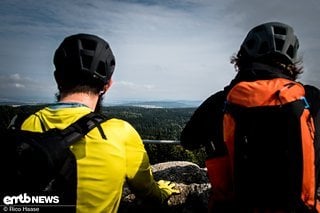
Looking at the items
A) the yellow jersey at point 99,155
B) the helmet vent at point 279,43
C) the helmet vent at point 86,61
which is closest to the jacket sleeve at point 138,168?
the yellow jersey at point 99,155

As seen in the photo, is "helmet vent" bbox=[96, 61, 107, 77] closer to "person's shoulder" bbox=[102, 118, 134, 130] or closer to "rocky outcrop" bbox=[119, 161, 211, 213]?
"person's shoulder" bbox=[102, 118, 134, 130]

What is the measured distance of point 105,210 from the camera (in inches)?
113

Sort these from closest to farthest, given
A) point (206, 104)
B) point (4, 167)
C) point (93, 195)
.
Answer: point (4, 167) < point (93, 195) < point (206, 104)

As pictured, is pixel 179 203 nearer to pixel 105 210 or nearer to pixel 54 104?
pixel 105 210

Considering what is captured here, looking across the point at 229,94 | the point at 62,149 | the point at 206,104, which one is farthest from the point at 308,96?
the point at 62,149

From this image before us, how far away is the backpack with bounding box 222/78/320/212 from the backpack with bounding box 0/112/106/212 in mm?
1351

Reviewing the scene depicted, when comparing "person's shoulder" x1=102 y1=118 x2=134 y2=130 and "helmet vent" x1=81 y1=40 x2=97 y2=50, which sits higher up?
"helmet vent" x1=81 y1=40 x2=97 y2=50

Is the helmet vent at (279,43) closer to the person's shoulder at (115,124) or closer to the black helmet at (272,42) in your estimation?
the black helmet at (272,42)

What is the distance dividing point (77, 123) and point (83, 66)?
0.69 metres

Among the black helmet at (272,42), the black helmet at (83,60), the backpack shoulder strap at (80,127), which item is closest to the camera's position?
the backpack shoulder strap at (80,127)

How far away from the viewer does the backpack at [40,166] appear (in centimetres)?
254

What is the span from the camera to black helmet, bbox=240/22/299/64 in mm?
3529

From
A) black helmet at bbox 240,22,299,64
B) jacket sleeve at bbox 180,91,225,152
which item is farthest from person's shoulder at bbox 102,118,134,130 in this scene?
black helmet at bbox 240,22,299,64

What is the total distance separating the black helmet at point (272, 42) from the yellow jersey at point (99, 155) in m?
1.56
